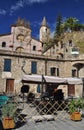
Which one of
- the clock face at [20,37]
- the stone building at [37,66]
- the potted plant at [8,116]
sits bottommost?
the potted plant at [8,116]

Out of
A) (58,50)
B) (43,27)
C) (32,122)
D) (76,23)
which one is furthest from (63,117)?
(43,27)

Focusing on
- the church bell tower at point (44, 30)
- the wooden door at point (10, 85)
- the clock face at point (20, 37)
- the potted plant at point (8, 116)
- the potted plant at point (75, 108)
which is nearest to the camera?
the potted plant at point (8, 116)

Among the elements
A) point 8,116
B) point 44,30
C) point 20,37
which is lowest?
point 8,116

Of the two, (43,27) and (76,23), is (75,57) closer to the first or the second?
(76,23)

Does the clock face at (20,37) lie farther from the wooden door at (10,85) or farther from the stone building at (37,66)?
the wooden door at (10,85)

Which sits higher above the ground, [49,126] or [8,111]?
[8,111]

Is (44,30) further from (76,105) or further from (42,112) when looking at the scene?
(76,105)

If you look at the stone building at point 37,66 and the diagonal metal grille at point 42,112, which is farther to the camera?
the stone building at point 37,66

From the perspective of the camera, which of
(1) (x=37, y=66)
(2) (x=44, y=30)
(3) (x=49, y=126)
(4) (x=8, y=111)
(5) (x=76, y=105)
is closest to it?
(4) (x=8, y=111)

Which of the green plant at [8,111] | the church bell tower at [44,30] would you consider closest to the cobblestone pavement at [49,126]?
the green plant at [8,111]

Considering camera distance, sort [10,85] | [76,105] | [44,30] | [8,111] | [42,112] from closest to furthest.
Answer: [8,111], [76,105], [42,112], [10,85], [44,30]

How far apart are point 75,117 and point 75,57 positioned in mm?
21268

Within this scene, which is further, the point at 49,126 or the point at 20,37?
the point at 20,37

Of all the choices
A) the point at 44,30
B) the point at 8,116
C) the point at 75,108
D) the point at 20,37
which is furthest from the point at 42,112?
the point at 44,30
